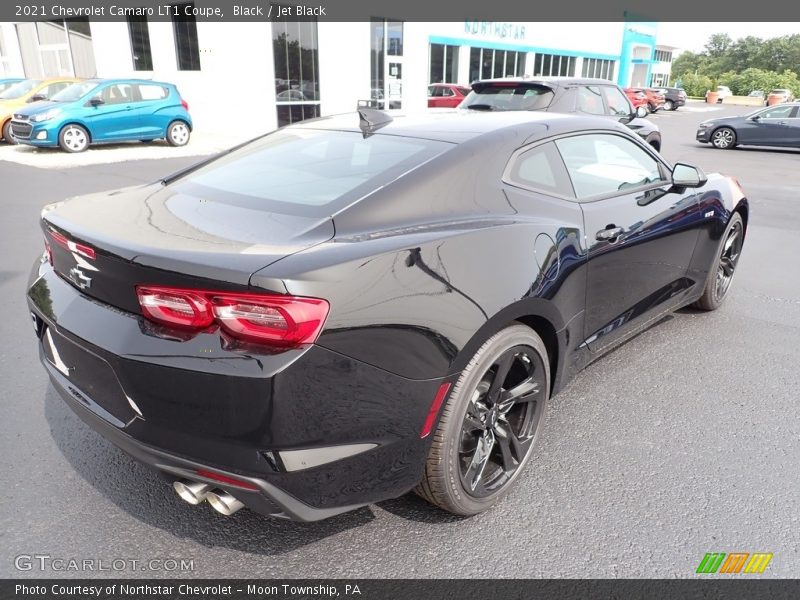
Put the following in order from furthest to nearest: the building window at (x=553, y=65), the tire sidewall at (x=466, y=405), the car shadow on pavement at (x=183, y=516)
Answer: the building window at (x=553, y=65)
the car shadow on pavement at (x=183, y=516)
the tire sidewall at (x=466, y=405)

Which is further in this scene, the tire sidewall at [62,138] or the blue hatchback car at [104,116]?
the tire sidewall at [62,138]

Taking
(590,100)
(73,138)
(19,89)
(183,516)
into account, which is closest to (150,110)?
(73,138)

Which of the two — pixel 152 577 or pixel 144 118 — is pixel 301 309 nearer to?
pixel 152 577

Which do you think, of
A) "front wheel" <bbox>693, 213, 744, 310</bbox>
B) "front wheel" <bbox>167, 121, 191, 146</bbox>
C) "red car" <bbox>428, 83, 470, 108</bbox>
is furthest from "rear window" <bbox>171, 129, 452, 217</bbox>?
"red car" <bbox>428, 83, 470, 108</bbox>

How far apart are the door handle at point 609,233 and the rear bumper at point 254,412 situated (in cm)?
131

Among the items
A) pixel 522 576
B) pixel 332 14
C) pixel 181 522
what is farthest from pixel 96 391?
pixel 332 14

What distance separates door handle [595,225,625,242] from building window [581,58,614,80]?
40898 mm

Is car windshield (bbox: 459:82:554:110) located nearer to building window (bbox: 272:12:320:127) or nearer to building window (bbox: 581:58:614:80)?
building window (bbox: 272:12:320:127)

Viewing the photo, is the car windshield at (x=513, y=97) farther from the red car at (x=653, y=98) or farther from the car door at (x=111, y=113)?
the red car at (x=653, y=98)

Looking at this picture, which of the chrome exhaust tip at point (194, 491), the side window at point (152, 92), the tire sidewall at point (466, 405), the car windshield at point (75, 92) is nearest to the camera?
the chrome exhaust tip at point (194, 491)

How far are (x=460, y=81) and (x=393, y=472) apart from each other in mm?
28234

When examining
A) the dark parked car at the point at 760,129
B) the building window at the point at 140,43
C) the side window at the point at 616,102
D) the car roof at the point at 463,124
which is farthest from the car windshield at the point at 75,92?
the dark parked car at the point at 760,129

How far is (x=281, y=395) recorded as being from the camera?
1.76 m

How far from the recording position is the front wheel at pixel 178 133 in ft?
49.2
